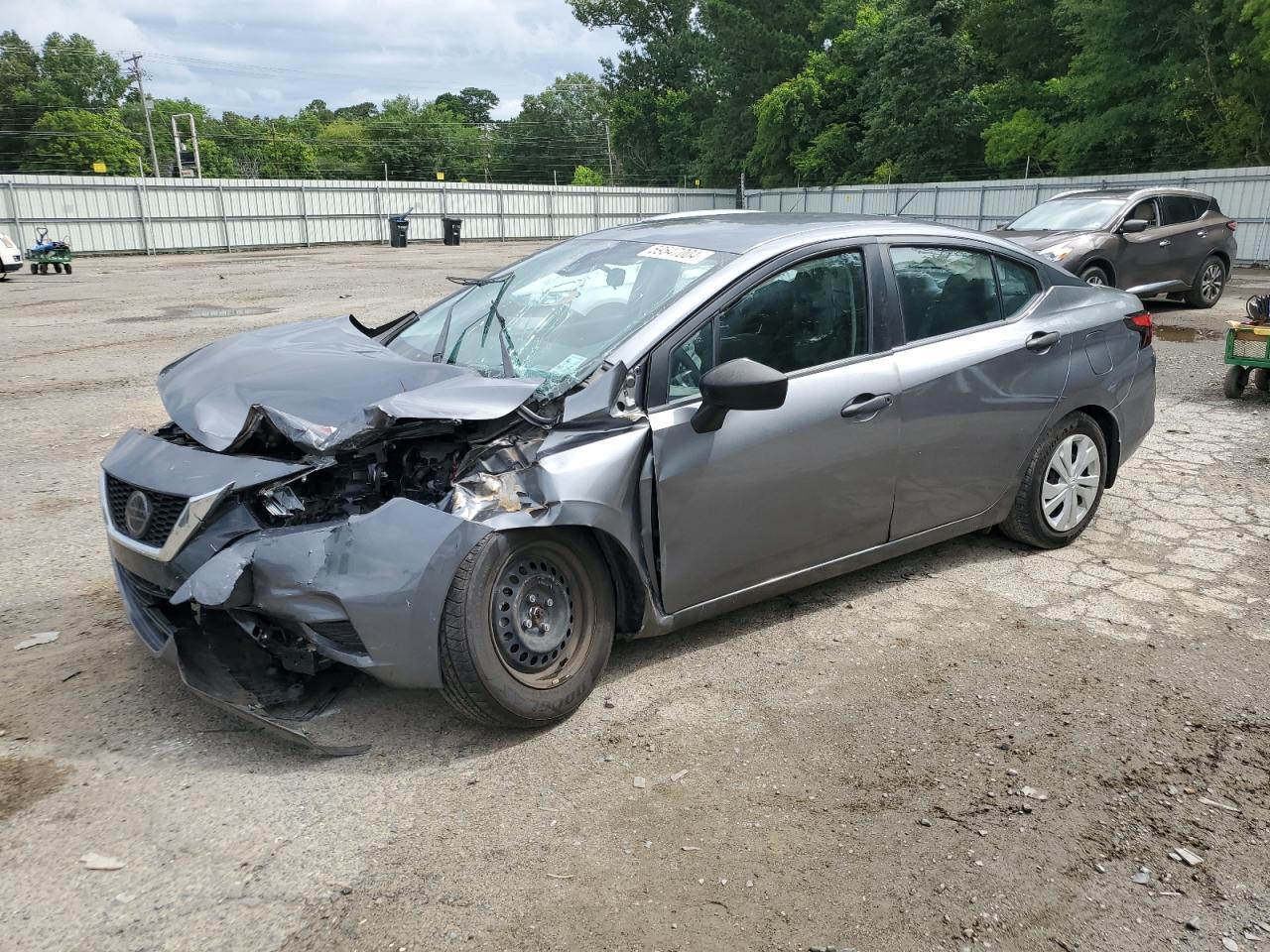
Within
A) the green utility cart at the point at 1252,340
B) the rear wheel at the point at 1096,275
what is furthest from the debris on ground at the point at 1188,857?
the rear wheel at the point at 1096,275

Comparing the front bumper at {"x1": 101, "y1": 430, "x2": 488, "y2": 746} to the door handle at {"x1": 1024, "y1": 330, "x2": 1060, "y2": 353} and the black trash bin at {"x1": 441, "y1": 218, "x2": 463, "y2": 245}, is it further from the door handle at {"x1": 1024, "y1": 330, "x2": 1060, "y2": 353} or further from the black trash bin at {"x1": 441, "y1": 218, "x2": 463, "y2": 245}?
the black trash bin at {"x1": 441, "y1": 218, "x2": 463, "y2": 245}

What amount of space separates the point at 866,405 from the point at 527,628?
5.44 feet

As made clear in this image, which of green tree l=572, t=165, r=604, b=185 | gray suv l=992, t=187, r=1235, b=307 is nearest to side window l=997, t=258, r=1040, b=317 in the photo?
gray suv l=992, t=187, r=1235, b=307

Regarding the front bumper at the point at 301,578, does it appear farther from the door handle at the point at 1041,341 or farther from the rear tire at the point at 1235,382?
the rear tire at the point at 1235,382

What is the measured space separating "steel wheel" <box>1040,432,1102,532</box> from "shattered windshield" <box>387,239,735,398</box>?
2132mm

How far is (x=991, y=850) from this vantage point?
108 inches

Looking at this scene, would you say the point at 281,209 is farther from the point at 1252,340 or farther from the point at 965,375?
the point at 965,375

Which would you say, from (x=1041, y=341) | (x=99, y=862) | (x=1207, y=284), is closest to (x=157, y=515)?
(x=99, y=862)

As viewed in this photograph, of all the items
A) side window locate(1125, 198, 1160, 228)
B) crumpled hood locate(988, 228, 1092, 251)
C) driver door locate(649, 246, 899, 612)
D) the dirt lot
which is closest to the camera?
the dirt lot

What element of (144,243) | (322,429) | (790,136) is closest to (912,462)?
(322,429)

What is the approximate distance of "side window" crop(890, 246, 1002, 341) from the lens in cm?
418

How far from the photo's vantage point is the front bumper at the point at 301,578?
2.95 m

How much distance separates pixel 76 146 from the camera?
68875mm

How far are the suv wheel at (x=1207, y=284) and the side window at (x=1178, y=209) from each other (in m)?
0.75
